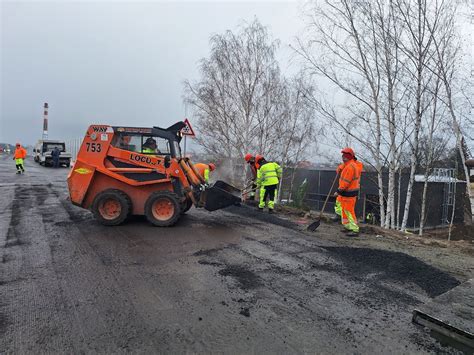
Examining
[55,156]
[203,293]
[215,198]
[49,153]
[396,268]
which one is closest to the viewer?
[203,293]

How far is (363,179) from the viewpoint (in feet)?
57.0

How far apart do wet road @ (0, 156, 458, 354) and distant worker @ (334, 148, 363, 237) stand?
100 centimetres

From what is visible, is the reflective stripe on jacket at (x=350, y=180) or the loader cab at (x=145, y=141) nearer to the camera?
the reflective stripe on jacket at (x=350, y=180)

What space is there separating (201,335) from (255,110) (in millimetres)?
11208

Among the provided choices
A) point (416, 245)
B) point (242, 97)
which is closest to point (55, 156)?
point (242, 97)

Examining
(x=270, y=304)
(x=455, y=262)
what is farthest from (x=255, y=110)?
(x=270, y=304)

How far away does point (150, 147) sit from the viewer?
6.55 m

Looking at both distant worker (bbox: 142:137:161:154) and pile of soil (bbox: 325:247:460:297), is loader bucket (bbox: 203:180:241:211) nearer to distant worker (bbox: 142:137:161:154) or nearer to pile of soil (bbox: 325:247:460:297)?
distant worker (bbox: 142:137:161:154)

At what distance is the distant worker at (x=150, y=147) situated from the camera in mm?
6531

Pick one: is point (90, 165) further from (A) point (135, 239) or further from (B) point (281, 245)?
(B) point (281, 245)

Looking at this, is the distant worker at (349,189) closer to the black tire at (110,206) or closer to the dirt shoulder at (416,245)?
the dirt shoulder at (416,245)

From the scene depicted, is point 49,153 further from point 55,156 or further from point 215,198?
point 215,198

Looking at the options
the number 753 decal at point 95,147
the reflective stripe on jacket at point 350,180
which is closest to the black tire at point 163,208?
the number 753 decal at point 95,147

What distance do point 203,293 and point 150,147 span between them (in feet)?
13.0
